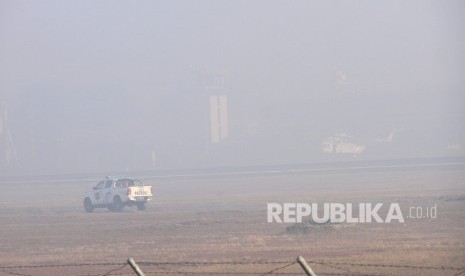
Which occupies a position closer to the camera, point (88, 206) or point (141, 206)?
point (141, 206)

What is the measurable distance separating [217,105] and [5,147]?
3210cm

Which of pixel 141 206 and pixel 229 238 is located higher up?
pixel 229 238

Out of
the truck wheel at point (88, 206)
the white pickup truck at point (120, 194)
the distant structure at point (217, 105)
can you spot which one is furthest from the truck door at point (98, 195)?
the distant structure at point (217, 105)

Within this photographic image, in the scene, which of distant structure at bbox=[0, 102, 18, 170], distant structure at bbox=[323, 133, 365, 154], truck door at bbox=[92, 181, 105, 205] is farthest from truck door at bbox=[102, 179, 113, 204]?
distant structure at bbox=[0, 102, 18, 170]

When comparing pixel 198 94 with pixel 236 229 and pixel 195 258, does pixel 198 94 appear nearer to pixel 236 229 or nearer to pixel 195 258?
pixel 236 229

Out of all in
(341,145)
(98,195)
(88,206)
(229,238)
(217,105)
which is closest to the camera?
(229,238)

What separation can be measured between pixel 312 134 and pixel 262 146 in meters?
7.45

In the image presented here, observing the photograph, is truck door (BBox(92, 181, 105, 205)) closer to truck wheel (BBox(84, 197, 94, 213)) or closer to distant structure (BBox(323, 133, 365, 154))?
truck wheel (BBox(84, 197, 94, 213))

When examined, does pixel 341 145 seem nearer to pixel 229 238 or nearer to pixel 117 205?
pixel 117 205

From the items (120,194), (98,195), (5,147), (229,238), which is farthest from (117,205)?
(5,147)

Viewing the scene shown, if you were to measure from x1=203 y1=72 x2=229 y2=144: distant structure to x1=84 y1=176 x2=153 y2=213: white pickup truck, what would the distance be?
94424 millimetres

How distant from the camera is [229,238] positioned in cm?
3494

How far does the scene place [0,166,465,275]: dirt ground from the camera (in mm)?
25516

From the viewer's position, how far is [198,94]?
162000 mm
